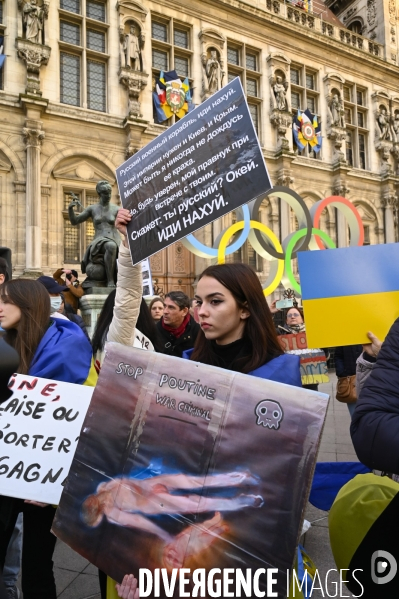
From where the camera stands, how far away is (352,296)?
78.7 inches

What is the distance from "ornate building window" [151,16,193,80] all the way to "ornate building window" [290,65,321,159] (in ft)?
17.5

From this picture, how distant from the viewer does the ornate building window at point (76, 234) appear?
1440 cm

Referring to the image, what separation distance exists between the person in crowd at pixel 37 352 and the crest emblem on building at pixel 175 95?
15.3 m

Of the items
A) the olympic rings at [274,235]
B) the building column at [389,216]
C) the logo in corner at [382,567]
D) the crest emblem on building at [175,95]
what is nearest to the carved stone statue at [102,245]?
the olympic rings at [274,235]

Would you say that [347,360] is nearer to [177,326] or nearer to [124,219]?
[177,326]

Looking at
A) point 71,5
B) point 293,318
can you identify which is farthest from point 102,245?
point 71,5

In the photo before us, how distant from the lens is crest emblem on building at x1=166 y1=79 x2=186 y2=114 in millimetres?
15734

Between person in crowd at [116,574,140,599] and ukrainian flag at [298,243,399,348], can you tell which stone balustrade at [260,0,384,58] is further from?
person in crowd at [116,574,140,599]

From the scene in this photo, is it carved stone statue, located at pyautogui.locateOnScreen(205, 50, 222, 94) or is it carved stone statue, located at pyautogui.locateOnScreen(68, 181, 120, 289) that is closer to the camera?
carved stone statue, located at pyautogui.locateOnScreen(68, 181, 120, 289)

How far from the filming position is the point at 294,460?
44.4 inches

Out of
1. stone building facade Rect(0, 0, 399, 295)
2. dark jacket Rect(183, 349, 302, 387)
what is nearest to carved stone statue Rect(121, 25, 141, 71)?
stone building facade Rect(0, 0, 399, 295)

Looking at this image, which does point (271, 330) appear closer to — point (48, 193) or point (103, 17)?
point (48, 193)

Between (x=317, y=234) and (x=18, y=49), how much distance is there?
36.1ft

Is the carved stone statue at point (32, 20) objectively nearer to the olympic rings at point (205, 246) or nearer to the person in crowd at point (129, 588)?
the olympic rings at point (205, 246)
